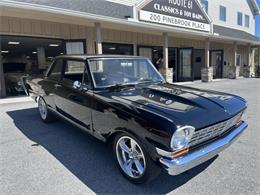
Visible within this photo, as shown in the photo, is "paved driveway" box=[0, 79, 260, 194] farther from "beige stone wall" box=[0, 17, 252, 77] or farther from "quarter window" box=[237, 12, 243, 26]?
"quarter window" box=[237, 12, 243, 26]

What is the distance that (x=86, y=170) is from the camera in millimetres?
3217

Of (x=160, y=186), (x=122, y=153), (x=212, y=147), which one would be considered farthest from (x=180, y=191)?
(x=122, y=153)

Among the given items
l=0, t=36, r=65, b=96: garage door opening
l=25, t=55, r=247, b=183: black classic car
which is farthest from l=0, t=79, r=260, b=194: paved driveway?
l=0, t=36, r=65, b=96: garage door opening

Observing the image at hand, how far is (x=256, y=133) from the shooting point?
185 inches

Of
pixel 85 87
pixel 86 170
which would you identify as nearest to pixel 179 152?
pixel 86 170

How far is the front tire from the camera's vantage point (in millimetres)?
2633

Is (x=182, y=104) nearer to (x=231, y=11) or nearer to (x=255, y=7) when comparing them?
(x=231, y=11)

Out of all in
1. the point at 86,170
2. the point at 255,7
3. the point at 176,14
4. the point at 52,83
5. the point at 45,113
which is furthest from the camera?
the point at 255,7

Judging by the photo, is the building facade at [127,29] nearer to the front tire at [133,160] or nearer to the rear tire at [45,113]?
the rear tire at [45,113]

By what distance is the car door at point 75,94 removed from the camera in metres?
3.59

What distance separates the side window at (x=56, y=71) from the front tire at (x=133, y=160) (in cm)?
232

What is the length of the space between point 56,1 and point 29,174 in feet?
23.2

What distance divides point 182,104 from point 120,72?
1349 millimetres

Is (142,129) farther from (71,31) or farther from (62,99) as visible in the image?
(71,31)
